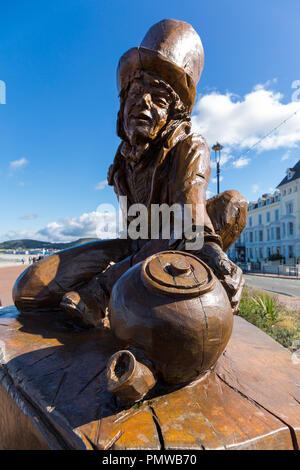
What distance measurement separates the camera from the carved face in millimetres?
2383

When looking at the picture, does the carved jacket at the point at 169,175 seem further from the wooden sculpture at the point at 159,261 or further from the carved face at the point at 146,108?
the carved face at the point at 146,108

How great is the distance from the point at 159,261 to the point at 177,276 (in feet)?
0.47

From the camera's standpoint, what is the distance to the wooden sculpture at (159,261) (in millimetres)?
1256

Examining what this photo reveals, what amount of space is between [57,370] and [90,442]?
23.3 inches

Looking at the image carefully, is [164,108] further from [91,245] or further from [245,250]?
[245,250]

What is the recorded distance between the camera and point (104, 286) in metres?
2.24

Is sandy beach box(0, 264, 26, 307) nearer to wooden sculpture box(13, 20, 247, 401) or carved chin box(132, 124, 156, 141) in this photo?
wooden sculpture box(13, 20, 247, 401)

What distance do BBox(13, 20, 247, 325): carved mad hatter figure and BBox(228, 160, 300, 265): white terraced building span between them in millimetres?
31654

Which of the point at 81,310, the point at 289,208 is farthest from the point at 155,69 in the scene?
the point at 289,208

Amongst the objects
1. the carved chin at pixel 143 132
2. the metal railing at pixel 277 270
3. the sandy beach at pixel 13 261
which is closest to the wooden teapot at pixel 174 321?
the carved chin at pixel 143 132

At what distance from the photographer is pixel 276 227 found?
37.6 m

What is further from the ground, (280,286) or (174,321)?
(174,321)

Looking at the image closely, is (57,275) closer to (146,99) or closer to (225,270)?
(225,270)

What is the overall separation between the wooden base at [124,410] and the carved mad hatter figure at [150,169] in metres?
0.49
